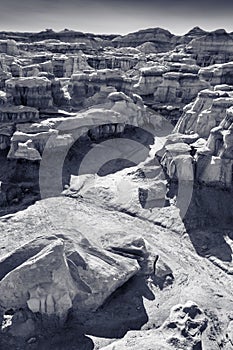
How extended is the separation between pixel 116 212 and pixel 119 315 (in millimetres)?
13881

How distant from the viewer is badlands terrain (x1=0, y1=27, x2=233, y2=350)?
2389 cm

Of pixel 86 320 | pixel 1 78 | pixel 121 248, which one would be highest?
pixel 1 78

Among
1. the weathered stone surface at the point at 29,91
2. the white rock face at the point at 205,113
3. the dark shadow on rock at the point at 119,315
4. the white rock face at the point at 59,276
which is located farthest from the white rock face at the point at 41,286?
the weathered stone surface at the point at 29,91

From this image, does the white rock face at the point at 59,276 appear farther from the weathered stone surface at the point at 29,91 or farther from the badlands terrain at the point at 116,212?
the weathered stone surface at the point at 29,91

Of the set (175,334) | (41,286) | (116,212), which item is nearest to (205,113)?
(116,212)

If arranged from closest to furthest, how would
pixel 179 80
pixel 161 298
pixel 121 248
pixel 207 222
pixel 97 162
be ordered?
pixel 161 298 → pixel 121 248 → pixel 207 222 → pixel 97 162 → pixel 179 80

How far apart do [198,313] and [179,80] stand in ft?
151

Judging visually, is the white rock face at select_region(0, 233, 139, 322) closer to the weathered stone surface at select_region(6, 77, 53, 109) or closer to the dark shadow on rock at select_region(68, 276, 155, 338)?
the dark shadow on rock at select_region(68, 276, 155, 338)

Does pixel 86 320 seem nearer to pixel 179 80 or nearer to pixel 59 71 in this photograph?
pixel 179 80

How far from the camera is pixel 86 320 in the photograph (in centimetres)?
2481

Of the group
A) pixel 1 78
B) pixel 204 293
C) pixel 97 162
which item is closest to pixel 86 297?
pixel 204 293

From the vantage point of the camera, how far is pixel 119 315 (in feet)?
83.5

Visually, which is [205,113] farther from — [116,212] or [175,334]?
[175,334]

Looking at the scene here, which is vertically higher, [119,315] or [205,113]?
[205,113]
